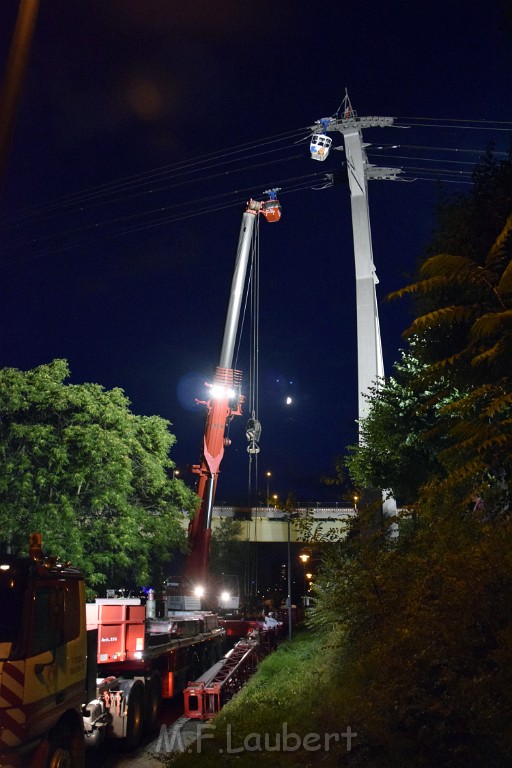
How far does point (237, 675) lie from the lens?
16.1m

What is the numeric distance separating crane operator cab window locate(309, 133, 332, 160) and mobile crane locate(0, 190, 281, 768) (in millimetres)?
16694

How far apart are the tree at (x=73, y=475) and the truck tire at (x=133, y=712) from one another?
627 centimetres

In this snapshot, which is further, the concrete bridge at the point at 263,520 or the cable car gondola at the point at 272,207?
the concrete bridge at the point at 263,520

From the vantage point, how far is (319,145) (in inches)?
955

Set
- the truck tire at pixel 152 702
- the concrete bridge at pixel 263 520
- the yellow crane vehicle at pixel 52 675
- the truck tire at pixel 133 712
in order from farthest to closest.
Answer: the concrete bridge at pixel 263 520 → the truck tire at pixel 152 702 → the truck tire at pixel 133 712 → the yellow crane vehicle at pixel 52 675

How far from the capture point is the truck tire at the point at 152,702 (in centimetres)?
1272

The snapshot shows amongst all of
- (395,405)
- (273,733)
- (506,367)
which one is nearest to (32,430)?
(395,405)

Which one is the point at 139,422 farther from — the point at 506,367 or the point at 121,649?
the point at 506,367

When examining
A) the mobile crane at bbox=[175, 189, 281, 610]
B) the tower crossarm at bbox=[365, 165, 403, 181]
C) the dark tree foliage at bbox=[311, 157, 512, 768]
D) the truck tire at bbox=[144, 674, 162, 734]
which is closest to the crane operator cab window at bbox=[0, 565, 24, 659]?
the dark tree foliage at bbox=[311, 157, 512, 768]

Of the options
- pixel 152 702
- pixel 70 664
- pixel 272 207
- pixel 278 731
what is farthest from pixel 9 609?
pixel 272 207

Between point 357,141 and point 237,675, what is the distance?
58.7 ft

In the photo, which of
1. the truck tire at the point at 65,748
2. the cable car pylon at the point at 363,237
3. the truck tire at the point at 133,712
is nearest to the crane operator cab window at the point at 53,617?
the truck tire at the point at 65,748

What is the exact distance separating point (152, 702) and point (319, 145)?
19388mm

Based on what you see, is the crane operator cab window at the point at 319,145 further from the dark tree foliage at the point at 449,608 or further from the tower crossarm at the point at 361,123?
the dark tree foliage at the point at 449,608
